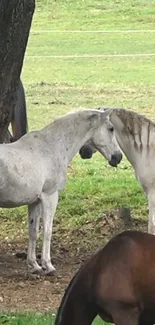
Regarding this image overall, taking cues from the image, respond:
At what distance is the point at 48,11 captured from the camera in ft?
108

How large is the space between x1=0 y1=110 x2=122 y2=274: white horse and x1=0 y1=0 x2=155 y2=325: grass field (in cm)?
125

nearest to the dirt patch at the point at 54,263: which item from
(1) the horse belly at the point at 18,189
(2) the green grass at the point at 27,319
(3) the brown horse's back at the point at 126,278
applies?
(2) the green grass at the point at 27,319

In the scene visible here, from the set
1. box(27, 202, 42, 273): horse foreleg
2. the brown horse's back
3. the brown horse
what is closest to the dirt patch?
box(27, 202, 42, 273): horse foreleg

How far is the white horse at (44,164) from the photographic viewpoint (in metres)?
7.86

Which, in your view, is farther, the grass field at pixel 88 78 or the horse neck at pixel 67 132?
the grass field at pixel 88 78

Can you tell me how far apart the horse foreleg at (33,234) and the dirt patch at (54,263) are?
11 cm

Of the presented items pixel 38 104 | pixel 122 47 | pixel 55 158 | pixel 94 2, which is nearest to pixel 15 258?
pixel 55 158

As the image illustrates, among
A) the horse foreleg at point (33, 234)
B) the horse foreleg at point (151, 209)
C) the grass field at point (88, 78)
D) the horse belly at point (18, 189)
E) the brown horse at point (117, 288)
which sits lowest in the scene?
the grass field at point (88, 78)

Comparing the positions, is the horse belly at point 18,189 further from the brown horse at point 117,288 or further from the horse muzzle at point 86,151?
the brown horse at point 117,288

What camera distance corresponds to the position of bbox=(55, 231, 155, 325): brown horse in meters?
5.05

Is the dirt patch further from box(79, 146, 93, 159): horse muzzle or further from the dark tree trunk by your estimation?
the dark tree trunk

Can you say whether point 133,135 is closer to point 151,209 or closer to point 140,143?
point 140,143

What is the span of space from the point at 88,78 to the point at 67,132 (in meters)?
12.1

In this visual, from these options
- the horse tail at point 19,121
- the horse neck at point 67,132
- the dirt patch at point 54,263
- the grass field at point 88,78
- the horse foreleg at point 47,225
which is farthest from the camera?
the grass field at point 88,78
